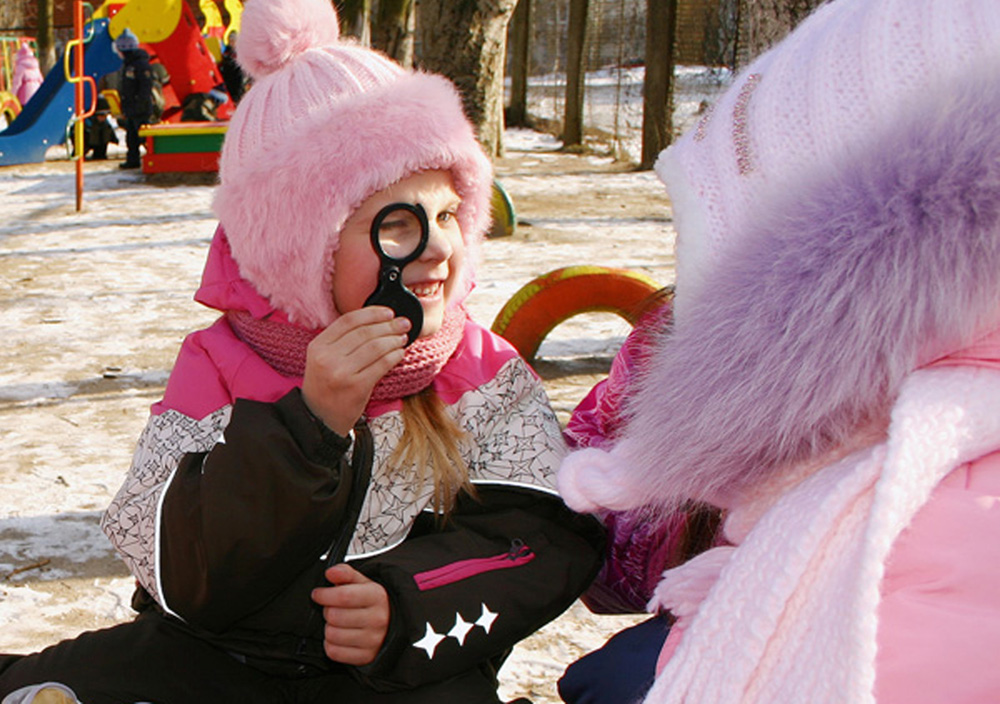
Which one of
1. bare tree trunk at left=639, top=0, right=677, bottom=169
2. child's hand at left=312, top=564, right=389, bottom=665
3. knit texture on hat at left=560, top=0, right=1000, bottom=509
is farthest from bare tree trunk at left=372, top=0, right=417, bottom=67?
knit texture on hat at left=560, top=0, right=1000, bottom=509

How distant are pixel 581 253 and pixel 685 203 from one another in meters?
5.11

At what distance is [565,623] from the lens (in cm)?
→ 219

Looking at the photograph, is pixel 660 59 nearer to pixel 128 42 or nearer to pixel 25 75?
pixel 128 42

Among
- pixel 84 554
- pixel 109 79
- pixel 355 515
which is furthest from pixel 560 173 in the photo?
pixel 355 515

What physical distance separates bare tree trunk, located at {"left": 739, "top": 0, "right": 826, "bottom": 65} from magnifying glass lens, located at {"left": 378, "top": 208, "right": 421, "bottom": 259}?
1.23m

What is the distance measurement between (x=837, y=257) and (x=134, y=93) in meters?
10.3

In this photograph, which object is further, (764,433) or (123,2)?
(123,2)

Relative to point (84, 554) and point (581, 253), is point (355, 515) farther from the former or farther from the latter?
point (581, 253)

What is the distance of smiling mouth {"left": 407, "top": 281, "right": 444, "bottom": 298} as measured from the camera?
1552mm

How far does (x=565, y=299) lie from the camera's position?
140 inches

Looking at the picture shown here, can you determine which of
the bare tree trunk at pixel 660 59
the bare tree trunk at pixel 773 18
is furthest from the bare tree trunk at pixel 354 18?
the bare tree trunk at pixel 773 18

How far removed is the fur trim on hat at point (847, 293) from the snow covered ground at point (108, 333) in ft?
3.61

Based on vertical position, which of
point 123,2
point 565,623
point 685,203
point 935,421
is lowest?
point 565,623

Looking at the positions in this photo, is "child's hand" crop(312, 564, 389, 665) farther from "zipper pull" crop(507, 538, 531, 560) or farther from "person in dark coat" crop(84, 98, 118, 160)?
"person in dark coat" crop(84, 98, 118, 160)
